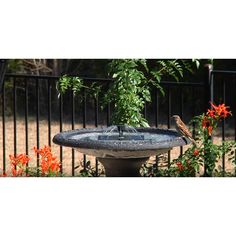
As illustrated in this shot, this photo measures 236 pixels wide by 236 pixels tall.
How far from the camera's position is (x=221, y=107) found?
5750mm

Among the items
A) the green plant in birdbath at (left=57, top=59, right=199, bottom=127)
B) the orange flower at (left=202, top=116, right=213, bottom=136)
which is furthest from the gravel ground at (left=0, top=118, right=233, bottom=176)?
the orange flower at (left=202, top=116, right=213, bottom=136)

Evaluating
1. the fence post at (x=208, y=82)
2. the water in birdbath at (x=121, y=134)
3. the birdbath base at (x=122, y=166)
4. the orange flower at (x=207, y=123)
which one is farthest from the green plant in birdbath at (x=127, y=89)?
the birdbath base at (x=122, y=166)

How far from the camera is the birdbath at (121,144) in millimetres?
4320

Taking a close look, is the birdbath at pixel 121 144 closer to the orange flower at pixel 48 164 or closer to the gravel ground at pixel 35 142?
the orange flower at pixel 48 164

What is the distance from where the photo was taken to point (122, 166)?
4.77 m

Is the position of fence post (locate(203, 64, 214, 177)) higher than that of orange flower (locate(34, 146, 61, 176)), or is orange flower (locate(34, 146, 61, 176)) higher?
fence post (locate(203, 64, 214, 177))

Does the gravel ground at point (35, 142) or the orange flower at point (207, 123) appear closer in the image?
the orange flower at point (207, 123)

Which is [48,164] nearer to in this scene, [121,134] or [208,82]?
[121,134]

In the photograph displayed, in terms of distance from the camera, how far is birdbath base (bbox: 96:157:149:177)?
4.74 meters

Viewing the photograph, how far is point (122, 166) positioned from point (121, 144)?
19.2 inches

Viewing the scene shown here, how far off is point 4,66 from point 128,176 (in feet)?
4.11

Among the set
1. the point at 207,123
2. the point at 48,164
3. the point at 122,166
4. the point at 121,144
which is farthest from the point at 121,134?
the point at 207,123

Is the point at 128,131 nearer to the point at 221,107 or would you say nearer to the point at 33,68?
the point at 221,107

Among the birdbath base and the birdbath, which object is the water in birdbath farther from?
the birdbath base
